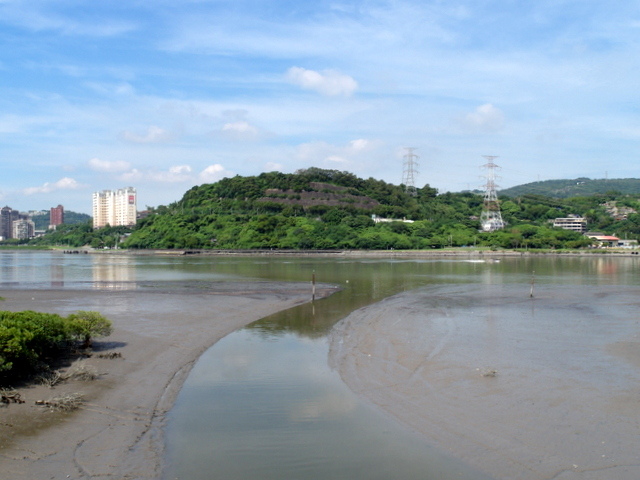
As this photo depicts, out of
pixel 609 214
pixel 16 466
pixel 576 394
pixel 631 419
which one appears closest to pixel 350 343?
pixel 576 394

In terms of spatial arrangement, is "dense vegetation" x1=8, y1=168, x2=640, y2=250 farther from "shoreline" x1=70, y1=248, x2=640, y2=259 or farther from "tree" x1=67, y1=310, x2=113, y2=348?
"tree" x1=67, y1=310, x2=113, y2=348

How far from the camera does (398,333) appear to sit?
17.9 meters

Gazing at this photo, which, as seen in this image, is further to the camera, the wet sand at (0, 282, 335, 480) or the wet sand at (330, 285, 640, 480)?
the wet sand at (330, 285, 640, 480)

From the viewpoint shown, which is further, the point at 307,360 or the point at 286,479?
the point at 307,360

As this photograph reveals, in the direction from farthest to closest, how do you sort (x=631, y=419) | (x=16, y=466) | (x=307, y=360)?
(x=307, y=360), (x=631, y=419), (x=16, y=466)

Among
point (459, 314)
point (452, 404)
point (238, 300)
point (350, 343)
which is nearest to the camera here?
point (452, 404)

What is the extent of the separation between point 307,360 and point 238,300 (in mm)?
13835

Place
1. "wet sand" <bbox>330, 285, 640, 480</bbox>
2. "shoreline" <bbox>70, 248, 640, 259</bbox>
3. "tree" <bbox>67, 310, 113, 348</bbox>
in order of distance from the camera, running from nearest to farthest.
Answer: "wet sand" <bbox>330, 285, 640, 480</bbox>, "tree" <bbox>67, 310, 113, 348</bbox>, "shoreline" <bbox>70, 248, 640, 259</bbox>

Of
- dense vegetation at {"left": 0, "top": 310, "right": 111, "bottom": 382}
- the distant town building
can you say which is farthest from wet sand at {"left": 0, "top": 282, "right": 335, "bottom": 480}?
the distant town building

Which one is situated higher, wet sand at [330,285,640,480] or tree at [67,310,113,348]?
tree at [67,310,113,348]

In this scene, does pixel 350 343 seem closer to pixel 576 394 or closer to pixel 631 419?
pixel 576 394

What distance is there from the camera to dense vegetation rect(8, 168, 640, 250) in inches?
4523

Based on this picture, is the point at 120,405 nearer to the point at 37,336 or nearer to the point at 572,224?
the point at 37,336

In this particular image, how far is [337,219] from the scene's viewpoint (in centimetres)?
12862
